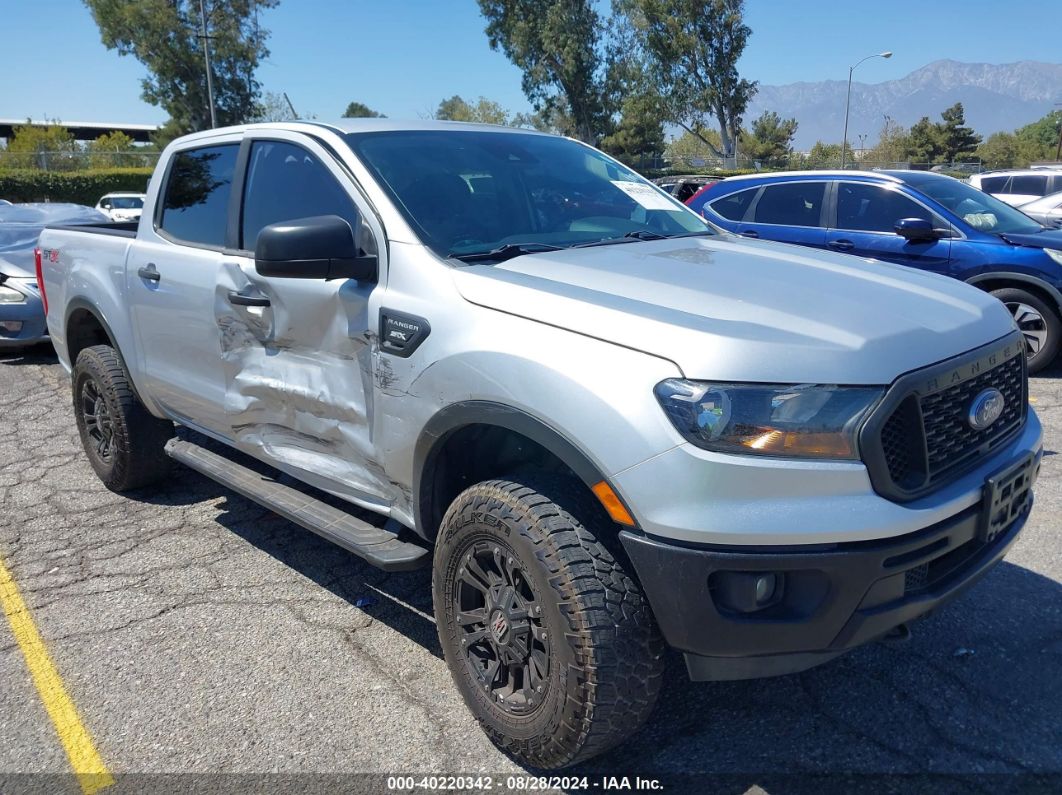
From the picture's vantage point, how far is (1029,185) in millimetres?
15672

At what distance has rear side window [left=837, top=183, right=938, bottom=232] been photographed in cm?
727

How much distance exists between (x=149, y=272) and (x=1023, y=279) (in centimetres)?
645

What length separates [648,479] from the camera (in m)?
2.04

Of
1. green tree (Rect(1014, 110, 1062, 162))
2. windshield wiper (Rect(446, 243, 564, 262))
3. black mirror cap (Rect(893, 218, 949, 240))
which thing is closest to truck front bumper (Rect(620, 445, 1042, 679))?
windshield wiper (Rect(446, 243, 564, 262))

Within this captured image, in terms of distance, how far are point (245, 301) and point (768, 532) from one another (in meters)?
2.28

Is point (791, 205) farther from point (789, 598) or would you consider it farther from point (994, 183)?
point (994, 183)

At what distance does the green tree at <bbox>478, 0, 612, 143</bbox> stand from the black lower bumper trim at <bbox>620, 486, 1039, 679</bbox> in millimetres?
43338

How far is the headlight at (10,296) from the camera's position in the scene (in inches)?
333

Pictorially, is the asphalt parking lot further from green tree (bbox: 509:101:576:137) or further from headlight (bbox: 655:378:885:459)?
green tree (bbox: 509:101:576:137)

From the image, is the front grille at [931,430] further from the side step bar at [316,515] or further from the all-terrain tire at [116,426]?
the all-terrain tire at [116,426]

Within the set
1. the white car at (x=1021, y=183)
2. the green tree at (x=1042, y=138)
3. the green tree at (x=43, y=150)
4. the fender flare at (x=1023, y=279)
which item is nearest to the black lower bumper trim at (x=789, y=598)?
the fender flare at (x=1023, y=279)

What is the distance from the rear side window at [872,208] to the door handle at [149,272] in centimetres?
583

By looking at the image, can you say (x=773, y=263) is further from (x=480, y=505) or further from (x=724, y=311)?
(x=480, y=505)

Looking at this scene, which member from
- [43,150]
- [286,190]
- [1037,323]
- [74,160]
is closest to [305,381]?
[286,190]
